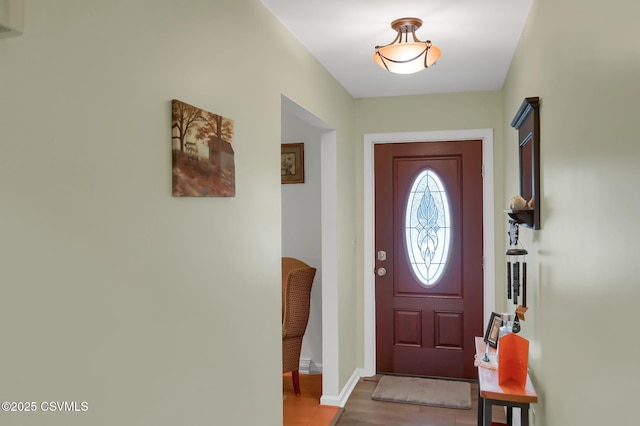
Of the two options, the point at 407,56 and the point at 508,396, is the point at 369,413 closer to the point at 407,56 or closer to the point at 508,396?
the point at 508,396

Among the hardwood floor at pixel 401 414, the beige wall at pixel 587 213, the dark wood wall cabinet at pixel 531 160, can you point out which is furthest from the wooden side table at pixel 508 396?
the hardwood floor at pixel 401 414

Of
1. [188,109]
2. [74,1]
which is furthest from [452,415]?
[74,1]

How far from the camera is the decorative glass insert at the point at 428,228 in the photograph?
14.4ft

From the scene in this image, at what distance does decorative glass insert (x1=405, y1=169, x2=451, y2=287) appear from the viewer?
4.38 m

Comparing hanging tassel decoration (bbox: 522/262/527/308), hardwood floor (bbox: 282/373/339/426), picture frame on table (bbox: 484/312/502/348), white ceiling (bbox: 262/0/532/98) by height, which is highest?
white ceiling (bbox: 262/0/532/98)

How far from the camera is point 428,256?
4.41m

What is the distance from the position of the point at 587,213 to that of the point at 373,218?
9.80ft

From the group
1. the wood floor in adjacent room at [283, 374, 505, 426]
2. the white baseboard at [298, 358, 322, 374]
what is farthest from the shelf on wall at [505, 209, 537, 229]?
the white baseboard at [298, 358, 322, 374]

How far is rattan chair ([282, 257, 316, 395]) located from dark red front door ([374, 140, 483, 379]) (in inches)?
30.9

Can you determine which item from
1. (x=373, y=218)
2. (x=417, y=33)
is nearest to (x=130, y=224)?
(x=417, y=33)

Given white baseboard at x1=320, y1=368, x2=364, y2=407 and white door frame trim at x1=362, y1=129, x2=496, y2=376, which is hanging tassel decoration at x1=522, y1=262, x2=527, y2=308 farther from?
white baseboard at x1=320, y1=368, x2=364, y2=407

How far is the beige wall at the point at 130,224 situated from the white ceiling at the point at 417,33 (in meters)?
0.39

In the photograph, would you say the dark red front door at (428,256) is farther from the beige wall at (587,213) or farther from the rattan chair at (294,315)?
the beige wall at (587,213)

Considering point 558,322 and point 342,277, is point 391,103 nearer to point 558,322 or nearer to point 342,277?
point 342,277
